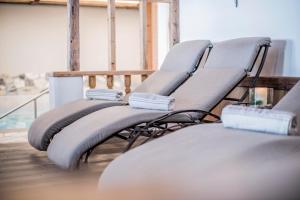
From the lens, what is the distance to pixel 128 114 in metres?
2.94

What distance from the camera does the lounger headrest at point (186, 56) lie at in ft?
13.7

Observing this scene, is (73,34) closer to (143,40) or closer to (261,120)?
(143,40)

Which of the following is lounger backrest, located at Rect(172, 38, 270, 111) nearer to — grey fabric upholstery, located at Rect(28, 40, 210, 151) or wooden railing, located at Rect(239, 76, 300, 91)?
grey fabric upholstery, located at Rect(28, 40, 210, 151)

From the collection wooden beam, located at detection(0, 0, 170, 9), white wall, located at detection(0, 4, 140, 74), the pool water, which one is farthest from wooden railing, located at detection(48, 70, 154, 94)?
white wall, located at detection(0, 4, 140, 74)

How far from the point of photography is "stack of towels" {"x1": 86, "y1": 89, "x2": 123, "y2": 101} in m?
3.92

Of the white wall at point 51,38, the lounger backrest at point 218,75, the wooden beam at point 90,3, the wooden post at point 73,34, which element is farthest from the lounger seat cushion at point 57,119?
the white wall at point 51,38

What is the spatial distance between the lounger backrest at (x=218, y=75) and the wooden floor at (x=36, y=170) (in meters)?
0.81

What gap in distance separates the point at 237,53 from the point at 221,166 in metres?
2.17

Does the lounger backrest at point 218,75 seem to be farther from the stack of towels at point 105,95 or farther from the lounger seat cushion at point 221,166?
the lounger seat cushion at point 221,166

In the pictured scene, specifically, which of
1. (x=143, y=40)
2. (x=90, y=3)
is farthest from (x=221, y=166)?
(x=90, y=3)

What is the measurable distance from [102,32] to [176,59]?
640 cm

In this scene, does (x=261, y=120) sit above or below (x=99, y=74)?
below

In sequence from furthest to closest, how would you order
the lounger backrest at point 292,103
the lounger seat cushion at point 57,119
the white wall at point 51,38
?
the white wall at point 51,38
the lounger seat cushion at point 57,119
the lounger backrest at point 292,103

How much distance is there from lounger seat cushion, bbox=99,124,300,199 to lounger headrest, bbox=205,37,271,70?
1615mm
